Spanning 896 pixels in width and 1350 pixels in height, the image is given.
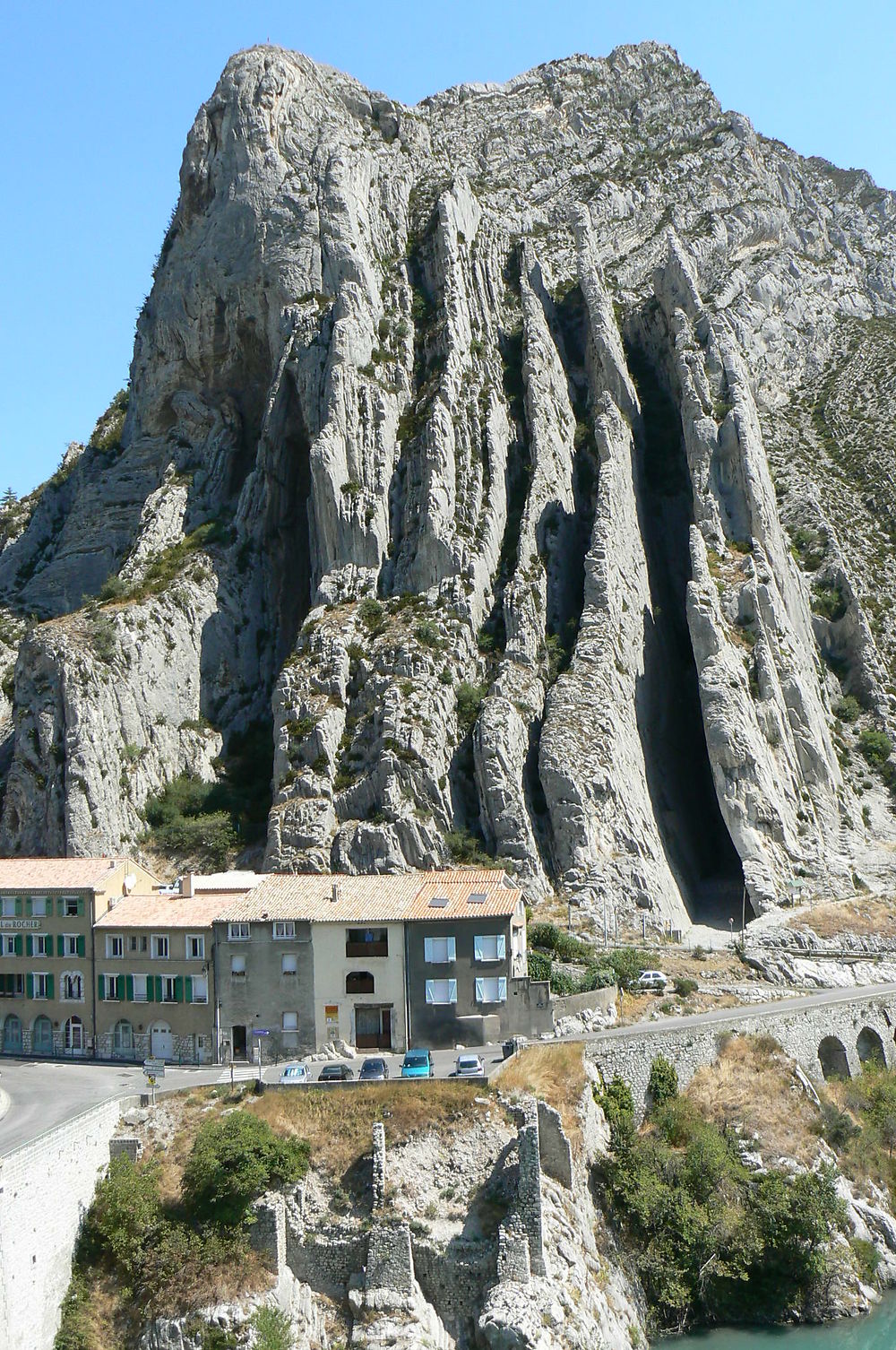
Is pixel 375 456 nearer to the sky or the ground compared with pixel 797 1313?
nearer to the sky

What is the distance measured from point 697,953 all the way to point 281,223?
55.3 m

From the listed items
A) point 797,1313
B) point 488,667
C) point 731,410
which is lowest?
point 797,1313

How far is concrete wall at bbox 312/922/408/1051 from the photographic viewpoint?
50750 mm

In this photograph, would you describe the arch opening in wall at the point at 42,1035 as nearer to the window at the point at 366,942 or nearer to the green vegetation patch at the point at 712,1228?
the window at the point at 366,942

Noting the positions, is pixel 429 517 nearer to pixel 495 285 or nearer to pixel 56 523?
pixel 495 285

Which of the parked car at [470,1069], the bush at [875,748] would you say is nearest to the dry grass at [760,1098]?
the parked car at [470,1069]

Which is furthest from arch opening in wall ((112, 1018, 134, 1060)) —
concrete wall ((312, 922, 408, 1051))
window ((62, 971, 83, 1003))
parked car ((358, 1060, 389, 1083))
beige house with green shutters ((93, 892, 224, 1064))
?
parked car ((358, 1060, 389, 1083))

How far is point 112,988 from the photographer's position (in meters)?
53.2

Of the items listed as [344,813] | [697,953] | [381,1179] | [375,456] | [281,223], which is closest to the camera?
[381,1179]

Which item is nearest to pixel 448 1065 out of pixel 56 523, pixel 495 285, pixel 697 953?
pixel 697 953

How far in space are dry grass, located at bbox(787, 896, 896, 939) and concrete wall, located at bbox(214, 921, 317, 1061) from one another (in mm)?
26357

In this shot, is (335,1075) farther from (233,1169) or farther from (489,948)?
(489,948)

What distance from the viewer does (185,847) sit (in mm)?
72438

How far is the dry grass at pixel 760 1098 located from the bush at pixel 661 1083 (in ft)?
2.95
